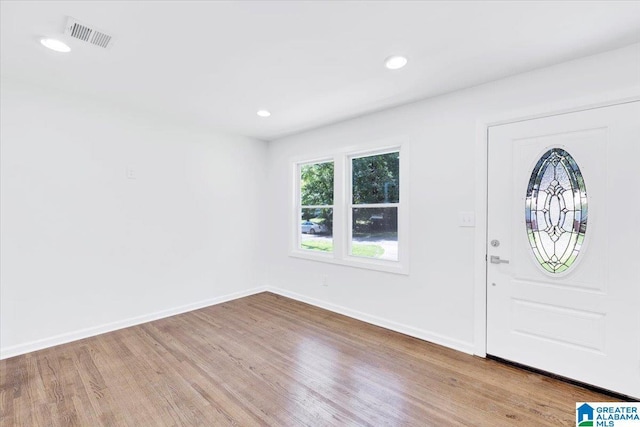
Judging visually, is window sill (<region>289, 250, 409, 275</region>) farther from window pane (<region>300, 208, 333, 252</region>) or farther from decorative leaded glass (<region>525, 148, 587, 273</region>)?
decorative leaded glass (<region>525, 148, 587, 273</region>)

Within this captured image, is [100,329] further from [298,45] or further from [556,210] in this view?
[556,210]

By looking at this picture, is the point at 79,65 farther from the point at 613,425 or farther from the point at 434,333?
the point at 613,425

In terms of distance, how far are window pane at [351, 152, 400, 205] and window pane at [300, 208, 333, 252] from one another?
56 centimetres

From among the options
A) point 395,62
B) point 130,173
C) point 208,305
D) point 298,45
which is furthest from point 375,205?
point 130,173

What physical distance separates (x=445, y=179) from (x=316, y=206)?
1.89m

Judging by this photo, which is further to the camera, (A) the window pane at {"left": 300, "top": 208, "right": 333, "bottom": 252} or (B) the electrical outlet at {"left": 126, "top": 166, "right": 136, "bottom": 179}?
(A) the window pane at {"left": 300, "top": 208, "right": 333, "bottom": 252}

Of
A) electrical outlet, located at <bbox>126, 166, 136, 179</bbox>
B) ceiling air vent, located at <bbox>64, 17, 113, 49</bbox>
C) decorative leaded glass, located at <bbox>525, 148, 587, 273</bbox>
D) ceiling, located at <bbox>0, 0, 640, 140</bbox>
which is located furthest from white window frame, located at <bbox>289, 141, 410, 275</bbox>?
ceiling air vent, located at <bbox>64, 17, 113, 49</bbox>

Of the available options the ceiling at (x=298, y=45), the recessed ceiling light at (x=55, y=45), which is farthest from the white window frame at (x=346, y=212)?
the recessed ceiling light at (x=55, y=45)

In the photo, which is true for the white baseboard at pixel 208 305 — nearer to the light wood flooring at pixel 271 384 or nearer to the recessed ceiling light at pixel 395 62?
the light wood flooring at pixel 271 384

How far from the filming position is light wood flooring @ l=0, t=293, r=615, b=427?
6.15 feet

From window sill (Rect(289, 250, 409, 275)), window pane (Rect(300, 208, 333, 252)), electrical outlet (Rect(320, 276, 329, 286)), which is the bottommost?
electrical outlet (Rect(320, 276, 329, 286))

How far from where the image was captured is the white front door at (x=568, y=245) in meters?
2.01

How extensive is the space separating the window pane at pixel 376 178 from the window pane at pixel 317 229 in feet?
1.84

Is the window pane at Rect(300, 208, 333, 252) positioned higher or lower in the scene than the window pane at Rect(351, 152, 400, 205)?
lower
